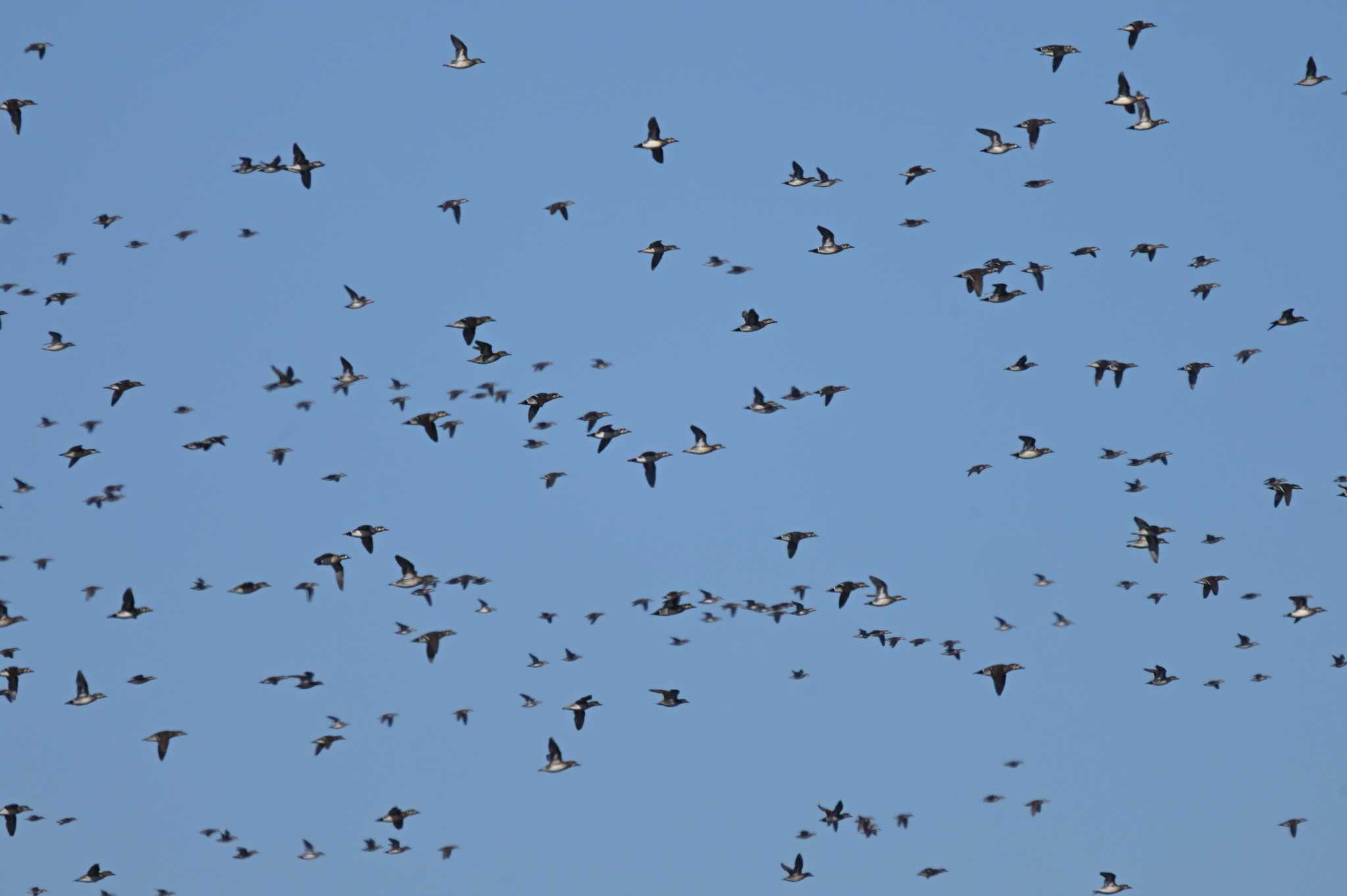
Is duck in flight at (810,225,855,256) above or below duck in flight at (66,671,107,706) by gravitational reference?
above

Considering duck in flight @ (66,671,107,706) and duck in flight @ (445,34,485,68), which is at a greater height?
duck in flight @ (445,34,485,68)

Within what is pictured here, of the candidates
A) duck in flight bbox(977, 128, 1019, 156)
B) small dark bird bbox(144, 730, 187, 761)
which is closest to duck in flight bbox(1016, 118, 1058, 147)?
duck in flight bbox(977, 128, 1019, 156)

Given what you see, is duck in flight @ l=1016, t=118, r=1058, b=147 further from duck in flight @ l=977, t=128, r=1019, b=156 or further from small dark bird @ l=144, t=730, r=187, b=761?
small dark bird @ l=144, t=730, r=187, b=761

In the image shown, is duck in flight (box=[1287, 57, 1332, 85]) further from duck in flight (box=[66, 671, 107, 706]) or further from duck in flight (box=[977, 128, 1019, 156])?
duck in flight (box=[66, 671, 107, 706])

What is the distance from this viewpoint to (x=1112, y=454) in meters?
96.2

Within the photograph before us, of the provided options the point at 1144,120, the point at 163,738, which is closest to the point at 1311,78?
the point at 1144,120

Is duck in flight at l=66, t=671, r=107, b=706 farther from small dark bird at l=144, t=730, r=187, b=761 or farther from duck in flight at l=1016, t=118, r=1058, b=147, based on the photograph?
duck in flight at l=1016, t=118, r=1058, b=147

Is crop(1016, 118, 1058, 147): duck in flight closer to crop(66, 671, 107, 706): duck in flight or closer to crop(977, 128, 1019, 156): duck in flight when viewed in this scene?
crop(977, 128, 1019, 156): duck in flight

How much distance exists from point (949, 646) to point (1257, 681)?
11.6 meters

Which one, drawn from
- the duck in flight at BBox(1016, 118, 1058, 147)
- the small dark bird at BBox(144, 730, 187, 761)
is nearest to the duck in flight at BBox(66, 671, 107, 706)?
the small dark bird at BBox(144, 730, 187, 761)

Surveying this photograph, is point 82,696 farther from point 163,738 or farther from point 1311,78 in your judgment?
point 1311,78

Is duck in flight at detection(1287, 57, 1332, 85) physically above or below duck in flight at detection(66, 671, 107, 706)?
above

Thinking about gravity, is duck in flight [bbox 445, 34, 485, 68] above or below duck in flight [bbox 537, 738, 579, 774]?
above

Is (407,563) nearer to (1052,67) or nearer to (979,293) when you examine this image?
(979,293)
